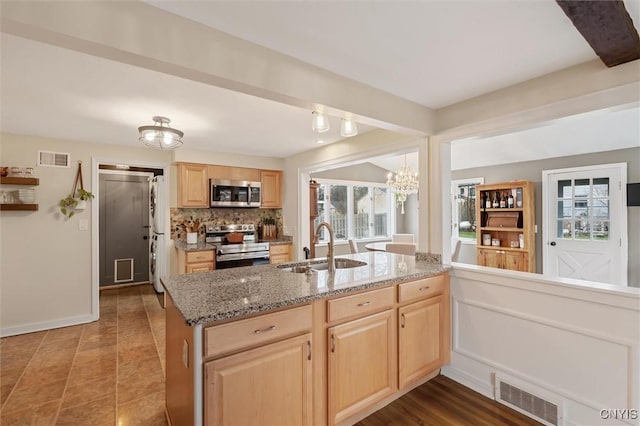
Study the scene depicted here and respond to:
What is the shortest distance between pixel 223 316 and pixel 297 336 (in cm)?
45

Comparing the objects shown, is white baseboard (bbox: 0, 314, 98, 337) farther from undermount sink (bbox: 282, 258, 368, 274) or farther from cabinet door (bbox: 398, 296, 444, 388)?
cabinet door (bbox: 398, 296, 444, 388)

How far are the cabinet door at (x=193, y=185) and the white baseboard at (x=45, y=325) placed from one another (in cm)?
178

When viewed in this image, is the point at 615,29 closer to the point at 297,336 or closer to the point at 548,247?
the point at 297,336

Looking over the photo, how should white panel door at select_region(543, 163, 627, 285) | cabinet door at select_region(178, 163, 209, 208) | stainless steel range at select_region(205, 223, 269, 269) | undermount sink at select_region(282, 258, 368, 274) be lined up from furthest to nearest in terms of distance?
cabinet door at select_region(178, 163, 209, 208) < stainless steel range at select_region(205, 223, 269, 269) < white panel door at select_region(543, 163, 627, 285) < undermount sink at select_region(282, 258, 368, 274)

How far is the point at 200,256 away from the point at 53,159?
205cm

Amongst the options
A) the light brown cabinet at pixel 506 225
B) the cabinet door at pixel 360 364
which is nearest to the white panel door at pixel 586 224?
the light brown cabinet at pixel 506 225

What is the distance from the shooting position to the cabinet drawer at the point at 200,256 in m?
3.86

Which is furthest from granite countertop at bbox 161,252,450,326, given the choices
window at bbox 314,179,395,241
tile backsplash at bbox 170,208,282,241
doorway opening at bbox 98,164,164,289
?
doorway opening at bbox 98,164,164,289

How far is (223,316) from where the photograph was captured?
4.31 ft

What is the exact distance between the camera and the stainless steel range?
4094 millimetres

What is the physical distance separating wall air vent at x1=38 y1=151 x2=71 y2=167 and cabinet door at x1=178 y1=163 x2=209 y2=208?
1.25m

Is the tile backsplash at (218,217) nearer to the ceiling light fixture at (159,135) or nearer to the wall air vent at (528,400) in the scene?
the ceiling light fixture at (159,135)

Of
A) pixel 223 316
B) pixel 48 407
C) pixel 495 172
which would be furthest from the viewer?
pixel 495 172

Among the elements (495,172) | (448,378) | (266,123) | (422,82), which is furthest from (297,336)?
(495,172)
